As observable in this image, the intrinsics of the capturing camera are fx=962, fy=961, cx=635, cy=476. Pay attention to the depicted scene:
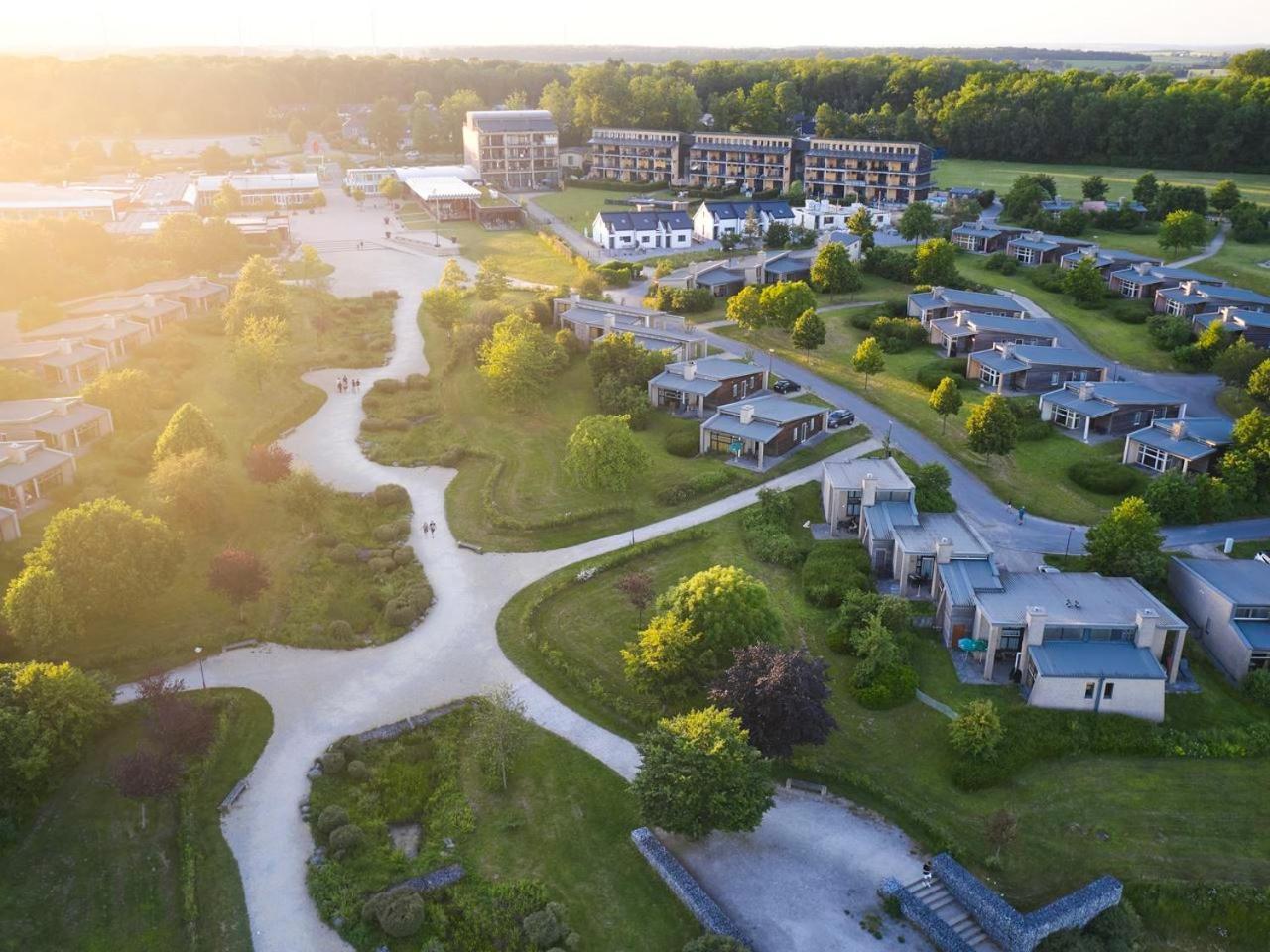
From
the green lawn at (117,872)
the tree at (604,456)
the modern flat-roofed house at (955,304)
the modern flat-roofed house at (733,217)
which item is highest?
the modern flat-roofed house at (733,217)

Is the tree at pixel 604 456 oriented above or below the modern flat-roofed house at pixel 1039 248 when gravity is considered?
below

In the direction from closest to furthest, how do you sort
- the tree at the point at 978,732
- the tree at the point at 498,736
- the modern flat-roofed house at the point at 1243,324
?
the tree at the point at 498,736 < the tree at the point at 978,732 < the modern flat-roofed house at the point at 1243,324

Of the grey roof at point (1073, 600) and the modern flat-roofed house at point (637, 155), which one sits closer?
the grey roof at point (1073, 600)

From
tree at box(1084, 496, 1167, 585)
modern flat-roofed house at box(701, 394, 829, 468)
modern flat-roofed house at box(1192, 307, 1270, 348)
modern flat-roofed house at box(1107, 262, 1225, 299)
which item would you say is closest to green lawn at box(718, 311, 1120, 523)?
tree at box(1084, 496, 1167, 585)

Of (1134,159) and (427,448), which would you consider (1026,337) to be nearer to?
(427,448)

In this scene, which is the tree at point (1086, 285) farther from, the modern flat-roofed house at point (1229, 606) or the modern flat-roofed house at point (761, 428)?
the modern flat-roofed house at point (1229, 606)

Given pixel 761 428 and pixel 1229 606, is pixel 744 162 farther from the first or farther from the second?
pixel 1229 606

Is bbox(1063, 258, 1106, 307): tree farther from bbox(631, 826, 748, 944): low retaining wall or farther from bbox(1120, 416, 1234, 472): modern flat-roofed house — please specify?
bbox(631, 826, 748, 944): low retaining wall

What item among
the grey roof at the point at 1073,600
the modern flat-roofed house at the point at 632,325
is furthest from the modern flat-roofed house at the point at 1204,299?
the grey roof at the point at 1073,600

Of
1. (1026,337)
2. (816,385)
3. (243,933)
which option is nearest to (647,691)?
(243,933)
